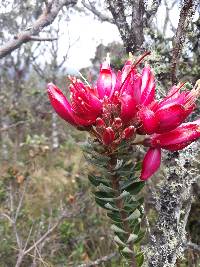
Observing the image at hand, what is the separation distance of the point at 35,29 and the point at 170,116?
4.62 ft

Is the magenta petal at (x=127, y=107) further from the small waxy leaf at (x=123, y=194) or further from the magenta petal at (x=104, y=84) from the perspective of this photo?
the small waxy leaf at (x=123, y=194)

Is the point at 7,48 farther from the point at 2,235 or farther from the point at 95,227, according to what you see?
the point at 95,227

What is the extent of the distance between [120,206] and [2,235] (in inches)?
111

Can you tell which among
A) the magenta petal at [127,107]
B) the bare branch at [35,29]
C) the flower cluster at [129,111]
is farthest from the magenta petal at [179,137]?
the bare branch at [35,29]

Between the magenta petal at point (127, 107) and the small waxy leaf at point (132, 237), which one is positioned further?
the small waxy leaf at point (132, 237)

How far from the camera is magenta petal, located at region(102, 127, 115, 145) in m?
1.21

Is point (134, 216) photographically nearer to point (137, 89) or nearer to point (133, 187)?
point (133, 187)

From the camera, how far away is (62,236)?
12.7 feet

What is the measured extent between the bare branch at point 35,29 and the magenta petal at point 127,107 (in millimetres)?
1231

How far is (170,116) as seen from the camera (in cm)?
121

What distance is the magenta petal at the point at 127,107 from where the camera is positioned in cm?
120

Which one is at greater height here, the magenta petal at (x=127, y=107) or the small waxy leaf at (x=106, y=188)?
the magenta petal at (x=127, y=107)

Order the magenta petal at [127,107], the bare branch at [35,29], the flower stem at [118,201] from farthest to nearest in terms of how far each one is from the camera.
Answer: the bare branch at [35,29] → the flower stem at [118,201] → the magenta petal at [127,107]

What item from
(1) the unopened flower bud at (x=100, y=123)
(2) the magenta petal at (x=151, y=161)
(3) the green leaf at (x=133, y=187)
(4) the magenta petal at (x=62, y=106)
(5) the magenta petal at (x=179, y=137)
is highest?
(4) the magenta petal at (x=62, y=106)
